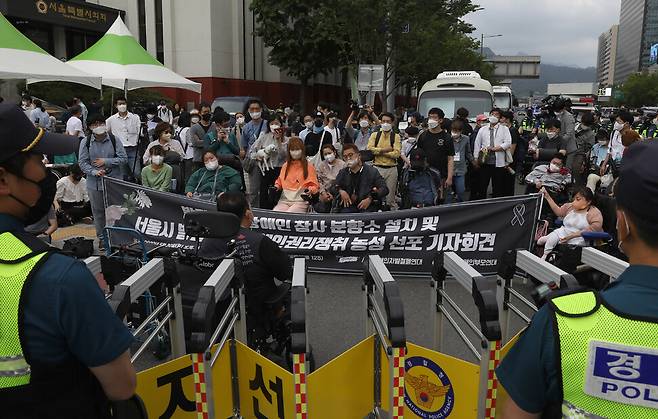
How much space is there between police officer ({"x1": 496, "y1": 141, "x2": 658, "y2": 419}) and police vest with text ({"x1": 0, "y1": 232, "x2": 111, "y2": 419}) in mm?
1326

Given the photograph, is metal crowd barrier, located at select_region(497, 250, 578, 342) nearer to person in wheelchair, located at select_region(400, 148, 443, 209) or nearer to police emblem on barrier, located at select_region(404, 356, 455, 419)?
police emblem on barrier, located at select_region(404, 356, 455, 419)

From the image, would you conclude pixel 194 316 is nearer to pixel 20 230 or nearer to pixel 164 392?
pixel 164 392

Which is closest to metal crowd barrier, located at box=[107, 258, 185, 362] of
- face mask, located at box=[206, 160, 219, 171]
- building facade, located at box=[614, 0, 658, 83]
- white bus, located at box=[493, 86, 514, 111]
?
face mask, located at box=[206, 160, 219, 171]

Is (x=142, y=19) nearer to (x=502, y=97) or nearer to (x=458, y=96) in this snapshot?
(x=502, y=97)

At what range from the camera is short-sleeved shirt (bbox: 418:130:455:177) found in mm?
9391

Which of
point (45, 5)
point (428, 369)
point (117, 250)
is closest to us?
point (428, 369)

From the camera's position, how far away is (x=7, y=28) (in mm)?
9117

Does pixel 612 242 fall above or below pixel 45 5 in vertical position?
below

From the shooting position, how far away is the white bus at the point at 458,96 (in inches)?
619

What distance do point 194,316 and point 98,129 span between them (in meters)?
5.96

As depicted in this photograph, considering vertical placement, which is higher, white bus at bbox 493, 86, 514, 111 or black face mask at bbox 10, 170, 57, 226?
white bus at bbox 493, 86, 514, 111

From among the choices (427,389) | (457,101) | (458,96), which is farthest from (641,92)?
(427,389)

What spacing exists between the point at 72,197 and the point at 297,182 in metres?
4.06

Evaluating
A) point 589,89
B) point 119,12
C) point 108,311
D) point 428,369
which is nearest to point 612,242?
point 428,369
